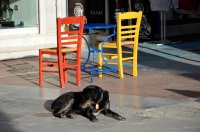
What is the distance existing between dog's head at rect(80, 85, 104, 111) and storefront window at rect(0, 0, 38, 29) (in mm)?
7536

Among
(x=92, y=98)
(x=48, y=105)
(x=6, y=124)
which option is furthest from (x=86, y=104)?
(x=6, y=124)

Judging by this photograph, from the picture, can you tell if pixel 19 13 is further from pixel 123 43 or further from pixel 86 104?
pixel 86 104

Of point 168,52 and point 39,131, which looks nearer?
point 39,131

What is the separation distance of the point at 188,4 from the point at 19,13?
5675mm

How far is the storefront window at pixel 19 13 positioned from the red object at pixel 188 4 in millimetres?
4897

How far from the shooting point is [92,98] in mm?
8211

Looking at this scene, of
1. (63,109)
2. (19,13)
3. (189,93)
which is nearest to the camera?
(63,109)

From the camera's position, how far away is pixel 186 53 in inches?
591

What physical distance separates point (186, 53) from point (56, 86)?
5235 millimetres

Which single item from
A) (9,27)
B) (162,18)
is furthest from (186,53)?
(9,27)

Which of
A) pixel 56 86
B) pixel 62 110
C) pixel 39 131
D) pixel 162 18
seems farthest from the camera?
pixel 162 18

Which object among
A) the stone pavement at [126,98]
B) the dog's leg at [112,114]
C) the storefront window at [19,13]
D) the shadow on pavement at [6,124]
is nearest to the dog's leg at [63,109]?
the stone pavement at [126,98]

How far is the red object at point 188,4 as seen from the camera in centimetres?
1810

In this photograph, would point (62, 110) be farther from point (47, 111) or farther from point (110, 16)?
point (110, 16)
